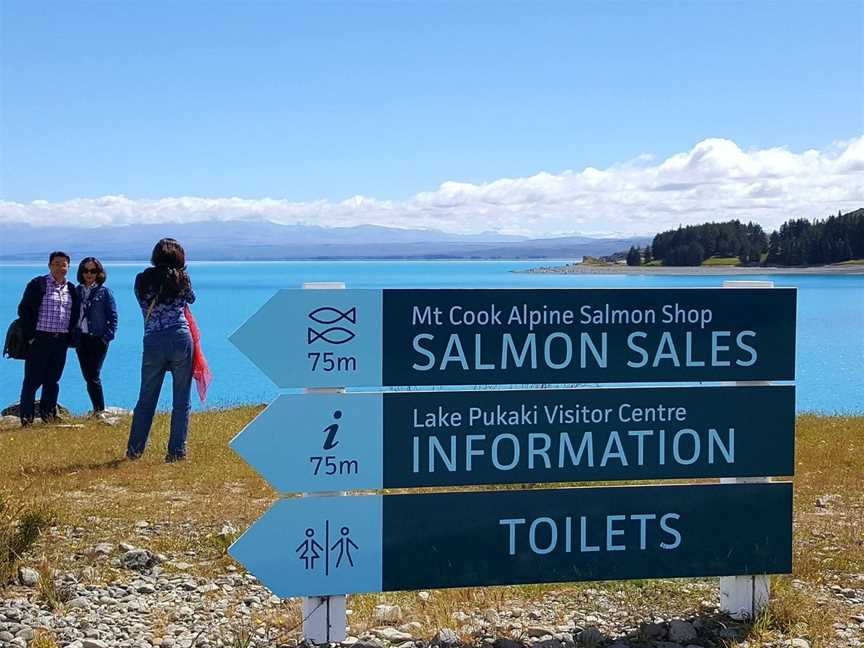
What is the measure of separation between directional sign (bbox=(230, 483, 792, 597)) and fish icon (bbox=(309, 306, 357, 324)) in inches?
34.9

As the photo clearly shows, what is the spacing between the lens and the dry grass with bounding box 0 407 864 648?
5648 mm

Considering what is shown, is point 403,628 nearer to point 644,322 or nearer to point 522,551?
point 522,551

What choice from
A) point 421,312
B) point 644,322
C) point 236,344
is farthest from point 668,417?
point 236,344

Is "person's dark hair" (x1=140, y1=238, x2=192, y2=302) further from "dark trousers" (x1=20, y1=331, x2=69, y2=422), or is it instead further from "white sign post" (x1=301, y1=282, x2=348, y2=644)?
"white sign post" (x1=301, y1=282, x2=348, y2=644)

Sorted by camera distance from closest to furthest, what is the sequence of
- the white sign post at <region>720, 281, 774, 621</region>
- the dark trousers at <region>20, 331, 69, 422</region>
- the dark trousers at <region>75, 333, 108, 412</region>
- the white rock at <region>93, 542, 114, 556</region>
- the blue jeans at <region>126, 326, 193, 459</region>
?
the white sign post at <region>720, 281, 774, 621</region> → the white rock at <region>93, 542, 114, 556</region> → the blue jeans at <region>126, 326, 193, 459</region> → the dark trousers at <region>20, 331, 69, 422</region> → the dark trousers at <region>75, 333, 108, 412</region>

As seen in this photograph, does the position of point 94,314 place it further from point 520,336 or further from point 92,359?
point 520,336

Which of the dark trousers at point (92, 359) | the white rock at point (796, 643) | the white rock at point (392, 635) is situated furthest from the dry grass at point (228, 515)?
the dark trousers at point (92, 359)

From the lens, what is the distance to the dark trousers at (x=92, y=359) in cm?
1345

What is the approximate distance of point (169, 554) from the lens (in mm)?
6605

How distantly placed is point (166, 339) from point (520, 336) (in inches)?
224

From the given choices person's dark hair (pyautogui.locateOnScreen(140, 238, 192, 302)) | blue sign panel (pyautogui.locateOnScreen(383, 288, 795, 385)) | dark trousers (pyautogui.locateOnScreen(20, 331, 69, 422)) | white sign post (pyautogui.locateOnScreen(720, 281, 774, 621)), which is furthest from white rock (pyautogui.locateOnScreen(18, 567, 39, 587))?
dark trousers (pyautogui.locateOnScreen(20, 331, 69, 422))

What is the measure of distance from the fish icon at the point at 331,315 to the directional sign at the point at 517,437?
0.38 meters

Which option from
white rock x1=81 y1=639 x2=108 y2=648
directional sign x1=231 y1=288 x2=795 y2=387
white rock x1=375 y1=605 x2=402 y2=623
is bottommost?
white rock x1=375 y1=605 x2=402 y2=623

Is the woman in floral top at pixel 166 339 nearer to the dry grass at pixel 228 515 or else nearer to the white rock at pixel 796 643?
the dry grass at pixel 228 515
